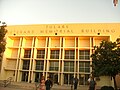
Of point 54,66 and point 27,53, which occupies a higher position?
point 27,53

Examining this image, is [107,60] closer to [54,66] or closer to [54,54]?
[54,66]

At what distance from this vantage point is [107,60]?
59.6 ft

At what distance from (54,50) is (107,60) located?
1266 cm

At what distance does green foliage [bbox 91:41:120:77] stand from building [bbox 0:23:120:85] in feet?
26.6

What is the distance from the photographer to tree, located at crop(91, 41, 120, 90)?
17.5 metres

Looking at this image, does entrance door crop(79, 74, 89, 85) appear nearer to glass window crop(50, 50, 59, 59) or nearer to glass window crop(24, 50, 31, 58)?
glass window crop(50, 50, 59, 59)

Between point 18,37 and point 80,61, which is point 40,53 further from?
point 80,61

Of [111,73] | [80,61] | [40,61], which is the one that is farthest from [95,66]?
[40,61]

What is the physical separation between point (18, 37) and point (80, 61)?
38.0 feet

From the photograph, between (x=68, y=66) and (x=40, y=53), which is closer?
(x=68, y=66)

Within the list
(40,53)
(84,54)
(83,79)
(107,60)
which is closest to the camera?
(107,60)

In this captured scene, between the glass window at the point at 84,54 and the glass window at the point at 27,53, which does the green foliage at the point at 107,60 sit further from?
the glass window at the point at 27,53

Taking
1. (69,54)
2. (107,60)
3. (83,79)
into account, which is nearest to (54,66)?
(69,54)

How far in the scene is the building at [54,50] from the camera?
27469 millimetres
